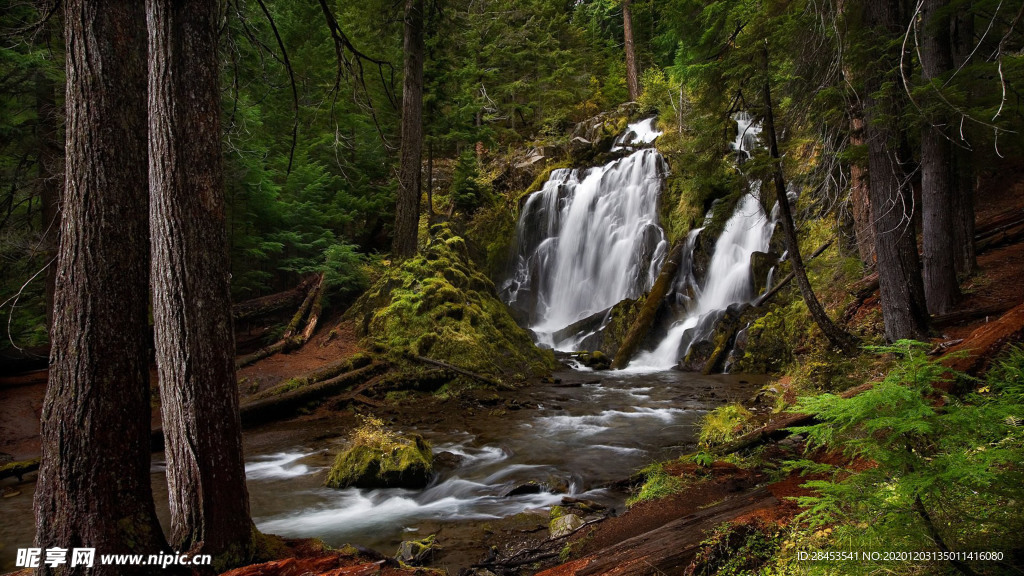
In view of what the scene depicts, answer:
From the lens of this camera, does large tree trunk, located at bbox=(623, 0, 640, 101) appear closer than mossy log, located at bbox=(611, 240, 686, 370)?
No

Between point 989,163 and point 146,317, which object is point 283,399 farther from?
point 989,163

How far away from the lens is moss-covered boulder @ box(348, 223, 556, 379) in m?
10.9

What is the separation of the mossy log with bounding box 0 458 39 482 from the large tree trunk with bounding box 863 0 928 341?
1071 centimetres

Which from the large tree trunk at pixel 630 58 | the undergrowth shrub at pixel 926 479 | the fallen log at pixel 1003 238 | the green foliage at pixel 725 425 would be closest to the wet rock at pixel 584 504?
the green foliage at pixel 725 425

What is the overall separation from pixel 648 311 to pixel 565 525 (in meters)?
10.2

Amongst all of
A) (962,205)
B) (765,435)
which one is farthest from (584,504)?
(962,205)

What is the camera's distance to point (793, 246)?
6414 millimetres

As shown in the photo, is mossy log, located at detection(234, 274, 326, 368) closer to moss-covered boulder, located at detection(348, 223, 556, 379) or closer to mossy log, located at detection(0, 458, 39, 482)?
moss-covered boulder, located at detection(348, 223, 556, 379)

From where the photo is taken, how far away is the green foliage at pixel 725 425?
5.49 m

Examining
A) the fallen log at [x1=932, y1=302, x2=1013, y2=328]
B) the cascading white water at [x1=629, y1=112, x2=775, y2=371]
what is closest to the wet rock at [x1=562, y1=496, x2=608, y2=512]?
the fallen log at [x1=932, y1=302, x2=1013, y2=328]

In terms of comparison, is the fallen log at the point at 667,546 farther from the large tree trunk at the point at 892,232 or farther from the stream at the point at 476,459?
the large tree trunk at the point at 892,232

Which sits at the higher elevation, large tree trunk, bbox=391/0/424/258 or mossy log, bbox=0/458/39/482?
large tree trunk, bbox=391/0/424/258

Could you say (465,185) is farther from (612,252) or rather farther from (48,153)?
(48,153)

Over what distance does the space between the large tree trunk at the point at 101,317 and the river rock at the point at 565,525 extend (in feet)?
9.00
